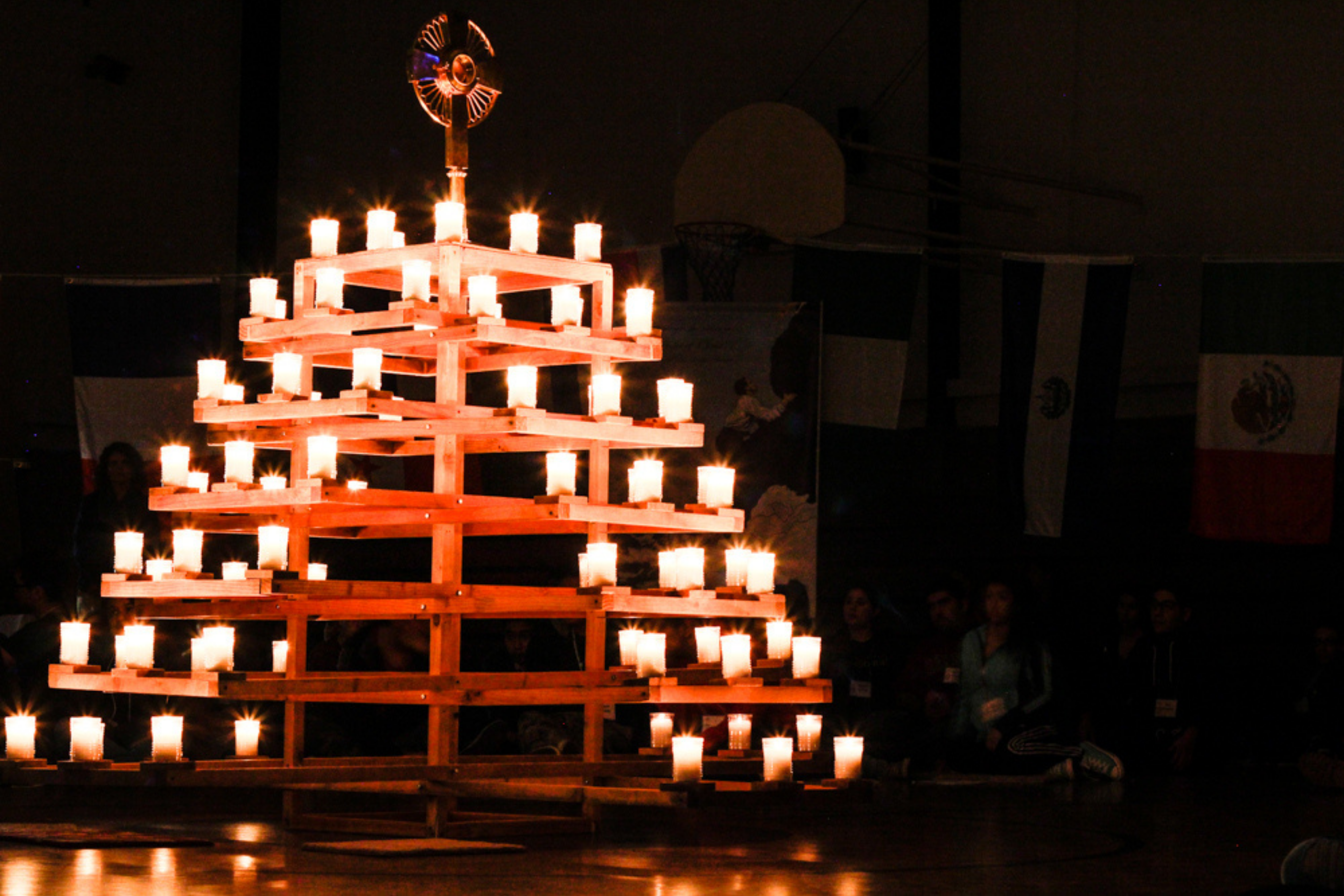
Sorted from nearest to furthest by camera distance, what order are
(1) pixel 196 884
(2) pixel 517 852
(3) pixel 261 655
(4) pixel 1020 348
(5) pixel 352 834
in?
(1) pixel 196 884 → (2) pixel 517 852 → (5) pixel 352 834 → (3) pixel 261 655 → (4) pixel 1020 348

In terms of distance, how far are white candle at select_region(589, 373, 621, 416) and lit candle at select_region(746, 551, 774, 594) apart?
646mm

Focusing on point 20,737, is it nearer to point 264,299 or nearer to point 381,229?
point 264,299

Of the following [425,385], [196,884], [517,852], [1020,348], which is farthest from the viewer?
[425,385]

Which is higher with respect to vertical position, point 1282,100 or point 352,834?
point 1282,100

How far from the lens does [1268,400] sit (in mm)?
9555

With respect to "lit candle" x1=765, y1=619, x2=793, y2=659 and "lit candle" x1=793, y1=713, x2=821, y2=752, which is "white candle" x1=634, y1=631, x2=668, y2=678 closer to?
"lit candle" x1=765, y1=619, x2=793, y2=659

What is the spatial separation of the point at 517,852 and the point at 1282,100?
696 centimetres

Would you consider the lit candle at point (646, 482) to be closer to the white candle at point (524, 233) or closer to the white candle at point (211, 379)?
the white candle at point (524, 233)

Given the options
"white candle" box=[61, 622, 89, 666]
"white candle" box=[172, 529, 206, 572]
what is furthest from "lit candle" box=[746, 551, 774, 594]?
"white candle" box=[61, 622, 89, 666]

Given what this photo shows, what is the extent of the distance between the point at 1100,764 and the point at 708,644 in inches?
127

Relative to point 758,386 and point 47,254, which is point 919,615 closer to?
point 758,386

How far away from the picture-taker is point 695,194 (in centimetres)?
1050

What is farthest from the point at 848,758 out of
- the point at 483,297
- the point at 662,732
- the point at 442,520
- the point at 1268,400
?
the point at 1268,400

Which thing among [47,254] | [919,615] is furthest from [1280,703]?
[47,254]
